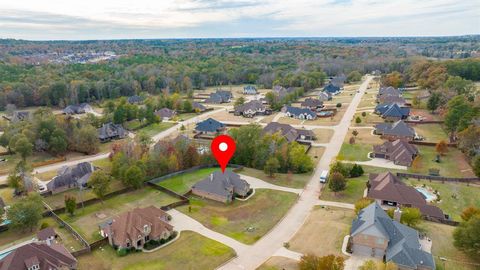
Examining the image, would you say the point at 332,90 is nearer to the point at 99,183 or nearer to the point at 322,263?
the point at 99,183

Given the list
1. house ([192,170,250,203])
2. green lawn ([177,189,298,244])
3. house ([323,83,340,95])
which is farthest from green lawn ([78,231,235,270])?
house ([323,83,340,95])

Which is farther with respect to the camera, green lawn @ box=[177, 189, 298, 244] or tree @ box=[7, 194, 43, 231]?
green lawn @ box=[177, 189, 298, 244]

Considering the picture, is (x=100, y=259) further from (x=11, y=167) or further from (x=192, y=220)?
(x=11, y=167)

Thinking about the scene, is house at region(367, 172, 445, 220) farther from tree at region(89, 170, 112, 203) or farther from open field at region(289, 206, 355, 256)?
tree at region(89, 170, 112, 203)

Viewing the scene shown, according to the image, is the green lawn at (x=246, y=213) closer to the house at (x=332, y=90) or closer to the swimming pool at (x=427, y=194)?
the swimming pool at (x=427, y=194)

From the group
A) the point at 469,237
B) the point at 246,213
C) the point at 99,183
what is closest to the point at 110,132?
the point at 99,183

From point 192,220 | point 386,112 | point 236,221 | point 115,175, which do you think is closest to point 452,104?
point 386,112
